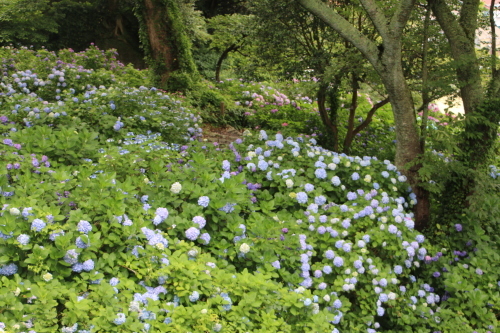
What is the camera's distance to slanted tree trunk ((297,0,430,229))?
4582 millimetres

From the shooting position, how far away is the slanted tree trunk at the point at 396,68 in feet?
15.0

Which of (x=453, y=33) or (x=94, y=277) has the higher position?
(x=453, y=33)

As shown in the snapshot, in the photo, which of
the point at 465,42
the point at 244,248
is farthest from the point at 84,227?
the point at 465,42

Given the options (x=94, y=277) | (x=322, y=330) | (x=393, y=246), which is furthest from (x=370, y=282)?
(x=94, y=277)

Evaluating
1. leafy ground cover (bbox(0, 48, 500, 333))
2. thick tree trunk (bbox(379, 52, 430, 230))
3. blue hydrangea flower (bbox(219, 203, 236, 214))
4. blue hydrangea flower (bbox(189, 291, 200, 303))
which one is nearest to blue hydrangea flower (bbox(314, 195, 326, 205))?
leafy ground cover (bbox(0, 48, 500, 333))

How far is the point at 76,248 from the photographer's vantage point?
2156mm

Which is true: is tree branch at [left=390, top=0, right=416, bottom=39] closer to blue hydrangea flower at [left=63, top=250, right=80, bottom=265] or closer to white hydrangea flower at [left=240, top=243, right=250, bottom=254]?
white hydrangea flower at [left=240, top=243, right=250, bottom=254]

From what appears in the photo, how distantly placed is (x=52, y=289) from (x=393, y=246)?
96.1 inches

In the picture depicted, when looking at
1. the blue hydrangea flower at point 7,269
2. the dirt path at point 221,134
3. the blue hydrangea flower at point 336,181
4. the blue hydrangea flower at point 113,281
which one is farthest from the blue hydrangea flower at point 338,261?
the dirt path at point 221,134

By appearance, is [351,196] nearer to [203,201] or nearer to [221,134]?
[203,201]

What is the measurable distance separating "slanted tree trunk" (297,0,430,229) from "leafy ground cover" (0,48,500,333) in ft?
0.74

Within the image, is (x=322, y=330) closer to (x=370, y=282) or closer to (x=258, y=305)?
(x=258, y=305)

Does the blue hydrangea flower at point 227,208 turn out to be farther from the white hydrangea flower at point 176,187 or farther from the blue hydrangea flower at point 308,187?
the blue hydrangea flower at point 308,187

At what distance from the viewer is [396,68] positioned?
4.71 metres
